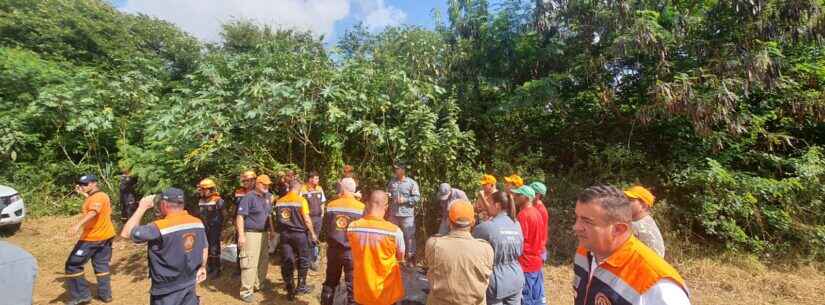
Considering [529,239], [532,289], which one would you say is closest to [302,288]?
[532,289]

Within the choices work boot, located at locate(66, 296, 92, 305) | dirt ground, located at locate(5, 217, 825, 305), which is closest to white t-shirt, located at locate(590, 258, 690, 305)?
dirt ground, located at locate(5, 217, 825, 305)

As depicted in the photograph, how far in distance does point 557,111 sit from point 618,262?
23.6 feet

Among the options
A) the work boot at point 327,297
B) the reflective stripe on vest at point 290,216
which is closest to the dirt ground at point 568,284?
the work boot at point 327,297

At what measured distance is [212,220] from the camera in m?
6.11

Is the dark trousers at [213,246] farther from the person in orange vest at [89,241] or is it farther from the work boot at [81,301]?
the work boot at [81,301]

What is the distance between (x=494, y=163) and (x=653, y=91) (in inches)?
→ 117

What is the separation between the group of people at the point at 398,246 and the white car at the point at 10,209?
4901mm

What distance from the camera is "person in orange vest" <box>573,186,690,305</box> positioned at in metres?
1.46

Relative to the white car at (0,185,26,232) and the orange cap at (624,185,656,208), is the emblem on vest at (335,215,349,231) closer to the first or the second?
the orange cap at (624,185,656,208)

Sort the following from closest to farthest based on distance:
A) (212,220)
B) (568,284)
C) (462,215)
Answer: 1. (462,215)
2. (568,284)
3. (212,220)

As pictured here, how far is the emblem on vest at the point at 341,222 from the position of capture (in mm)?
4492

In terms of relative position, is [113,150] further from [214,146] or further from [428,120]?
[428,120]

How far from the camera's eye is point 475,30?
8.66m

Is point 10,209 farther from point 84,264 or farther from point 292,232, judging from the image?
point 292,232
